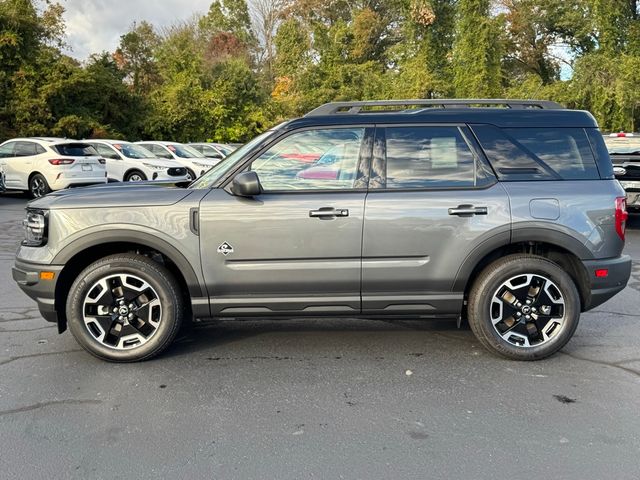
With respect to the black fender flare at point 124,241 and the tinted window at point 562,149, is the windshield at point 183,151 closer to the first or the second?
the black fender flare at point 124,241

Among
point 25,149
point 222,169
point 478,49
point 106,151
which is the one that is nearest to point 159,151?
point 106,151

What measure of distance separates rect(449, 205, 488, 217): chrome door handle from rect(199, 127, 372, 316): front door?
2.19 feet

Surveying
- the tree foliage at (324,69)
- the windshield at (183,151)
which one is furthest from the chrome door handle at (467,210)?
the tree foliage at (324,69)

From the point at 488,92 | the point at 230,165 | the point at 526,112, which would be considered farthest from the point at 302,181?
the point at 488,92

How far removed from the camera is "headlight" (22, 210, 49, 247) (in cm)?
422

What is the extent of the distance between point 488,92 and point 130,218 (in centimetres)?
3271

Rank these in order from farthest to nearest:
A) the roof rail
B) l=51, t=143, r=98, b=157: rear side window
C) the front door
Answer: l=51, t=143, r=98, b=157: rear side window < the roof rail < the front door

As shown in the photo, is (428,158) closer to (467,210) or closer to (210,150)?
(467,210)

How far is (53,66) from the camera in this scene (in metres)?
24.2

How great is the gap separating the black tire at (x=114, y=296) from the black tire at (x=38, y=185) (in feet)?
40.0

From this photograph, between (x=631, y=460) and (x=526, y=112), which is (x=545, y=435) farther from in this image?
(x=526, y=112)

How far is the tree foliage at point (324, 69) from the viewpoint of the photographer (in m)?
23.9

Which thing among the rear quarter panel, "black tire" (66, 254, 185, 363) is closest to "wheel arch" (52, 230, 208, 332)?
"black tire" (66, 254, 185, 363)

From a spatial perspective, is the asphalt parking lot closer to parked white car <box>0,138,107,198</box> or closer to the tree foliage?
parked white car <box>0,138,107,198</box>
